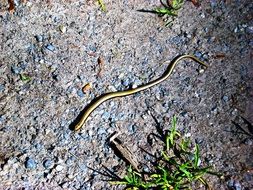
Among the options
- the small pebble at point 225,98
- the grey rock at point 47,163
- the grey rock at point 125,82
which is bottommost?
the small pebble at point 225,98

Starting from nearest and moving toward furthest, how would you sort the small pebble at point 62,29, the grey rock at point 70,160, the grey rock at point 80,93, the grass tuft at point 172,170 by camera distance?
the grass tuft at point 172,170 < the grey rock at point 70,160 < the grey rock at point 80,93 < the small pebble at point 62,29

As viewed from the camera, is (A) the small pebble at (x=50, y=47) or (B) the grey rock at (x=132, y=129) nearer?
(B) the grey rock at (x=132, y=129)

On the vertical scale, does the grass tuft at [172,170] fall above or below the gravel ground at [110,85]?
below

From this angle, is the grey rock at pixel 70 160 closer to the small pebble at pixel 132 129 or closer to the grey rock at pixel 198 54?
the small pebble at pixel 132 129

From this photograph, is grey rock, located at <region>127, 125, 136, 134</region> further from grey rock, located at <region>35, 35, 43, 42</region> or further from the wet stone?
grey rock, located at <region>35, 35, 43, 42</region>

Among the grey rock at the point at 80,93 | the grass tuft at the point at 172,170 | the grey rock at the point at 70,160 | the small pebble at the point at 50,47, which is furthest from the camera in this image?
the small pebble at the point at 50,47

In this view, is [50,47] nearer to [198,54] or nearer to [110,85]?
[110,85]

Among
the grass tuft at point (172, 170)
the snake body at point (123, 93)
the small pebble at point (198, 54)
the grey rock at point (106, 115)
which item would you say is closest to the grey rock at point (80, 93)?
the snake body at point (123, 93)

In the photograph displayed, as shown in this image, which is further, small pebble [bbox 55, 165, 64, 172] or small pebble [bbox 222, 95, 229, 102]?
small pebble [bbox 222, 95, 229, 102]

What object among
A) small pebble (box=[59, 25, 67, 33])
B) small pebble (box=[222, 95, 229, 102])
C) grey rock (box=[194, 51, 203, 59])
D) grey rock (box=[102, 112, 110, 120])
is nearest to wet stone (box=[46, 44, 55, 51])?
small pebble (box=[59, 25, 67, 33])
